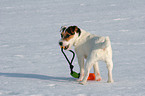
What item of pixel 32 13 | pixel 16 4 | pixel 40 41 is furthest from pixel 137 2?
pixel 40 41

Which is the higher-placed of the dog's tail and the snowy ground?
the dog's tail

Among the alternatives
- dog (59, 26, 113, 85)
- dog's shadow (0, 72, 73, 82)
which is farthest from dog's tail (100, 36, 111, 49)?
dog's shadow (0, 72, 73, 82)

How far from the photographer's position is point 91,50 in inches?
208

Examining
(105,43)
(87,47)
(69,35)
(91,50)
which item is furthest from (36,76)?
(105,43)

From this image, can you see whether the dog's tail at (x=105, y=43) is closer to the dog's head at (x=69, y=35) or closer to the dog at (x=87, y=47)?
the dog at (x=87, y=47)

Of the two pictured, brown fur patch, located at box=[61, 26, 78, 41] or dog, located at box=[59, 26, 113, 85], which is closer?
dog, located at box=[59, 26, 113, 85]

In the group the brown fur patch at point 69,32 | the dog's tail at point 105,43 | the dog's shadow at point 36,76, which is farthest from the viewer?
the dog's shadow at point 36,76

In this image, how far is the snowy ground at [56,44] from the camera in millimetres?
5031

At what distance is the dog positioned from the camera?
511cm

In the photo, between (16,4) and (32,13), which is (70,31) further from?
(16,4)

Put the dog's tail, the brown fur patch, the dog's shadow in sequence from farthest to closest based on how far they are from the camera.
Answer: the dog's shadow
the brown fur patch
the dog's tail

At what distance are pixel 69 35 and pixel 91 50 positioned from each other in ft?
1.70

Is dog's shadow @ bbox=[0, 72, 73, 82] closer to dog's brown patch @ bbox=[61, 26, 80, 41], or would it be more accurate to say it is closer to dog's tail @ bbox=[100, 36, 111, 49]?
dog's brown patch @ bbox=[61, 26, 80, 41]

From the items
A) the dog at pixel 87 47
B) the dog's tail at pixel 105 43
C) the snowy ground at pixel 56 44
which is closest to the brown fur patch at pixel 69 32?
the dog at pixel 87 47
